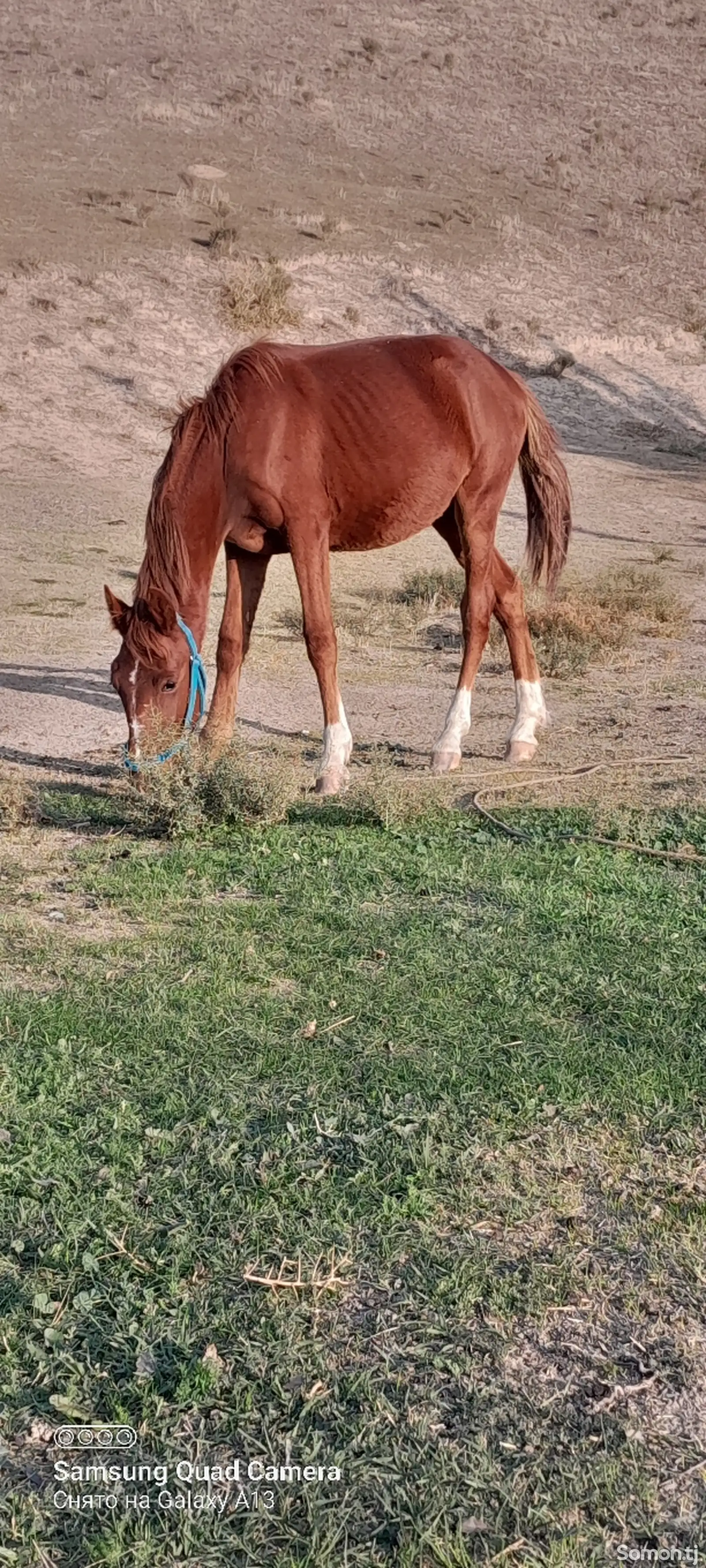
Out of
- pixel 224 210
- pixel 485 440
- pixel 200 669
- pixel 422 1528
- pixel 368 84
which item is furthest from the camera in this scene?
pixel 368 84

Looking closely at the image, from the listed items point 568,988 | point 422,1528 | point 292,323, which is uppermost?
point 422,1528

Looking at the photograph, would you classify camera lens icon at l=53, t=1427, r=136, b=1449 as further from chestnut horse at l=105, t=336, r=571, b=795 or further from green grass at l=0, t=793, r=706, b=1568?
chestnut horse at l=105, t=336, r=571, b=795

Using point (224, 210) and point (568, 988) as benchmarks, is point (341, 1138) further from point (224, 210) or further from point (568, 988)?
point (224, 210)

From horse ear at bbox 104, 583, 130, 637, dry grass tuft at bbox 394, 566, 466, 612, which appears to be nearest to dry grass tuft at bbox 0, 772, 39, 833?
horse ear at bbox 104, 583, 130, 637

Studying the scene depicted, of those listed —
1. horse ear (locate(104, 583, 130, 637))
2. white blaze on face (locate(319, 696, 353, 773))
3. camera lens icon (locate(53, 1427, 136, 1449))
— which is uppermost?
camera lens icon (locate(53, 1427, 136, 1449))

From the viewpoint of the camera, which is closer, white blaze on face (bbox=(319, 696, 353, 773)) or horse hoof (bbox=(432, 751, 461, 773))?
white blaze on face (bbox=(319, 696, 353, 773))

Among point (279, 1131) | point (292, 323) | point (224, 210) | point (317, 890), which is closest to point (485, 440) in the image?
point (317, 890)

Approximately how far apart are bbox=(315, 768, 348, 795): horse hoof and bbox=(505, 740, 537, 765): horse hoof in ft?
3.36

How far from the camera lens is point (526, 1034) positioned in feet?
13.0

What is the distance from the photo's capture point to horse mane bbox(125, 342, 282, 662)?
640cm

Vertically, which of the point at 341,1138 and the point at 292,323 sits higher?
the point at 341,1138

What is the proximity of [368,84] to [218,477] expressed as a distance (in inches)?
1368

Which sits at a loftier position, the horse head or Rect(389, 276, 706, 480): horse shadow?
the horse head

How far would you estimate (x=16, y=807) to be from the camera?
620 centimetres
